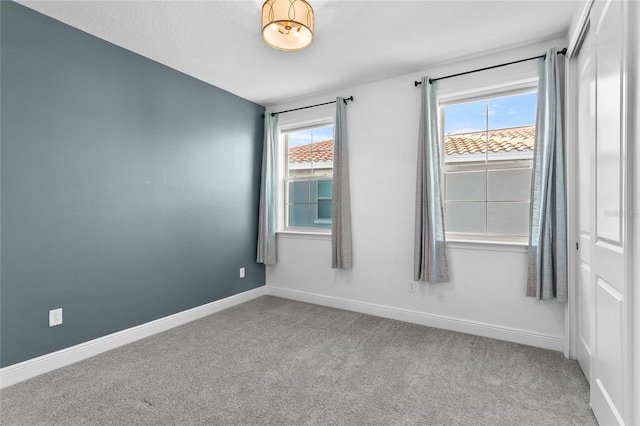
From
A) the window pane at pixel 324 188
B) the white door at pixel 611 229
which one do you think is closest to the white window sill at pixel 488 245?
the white door at pixel 611 229

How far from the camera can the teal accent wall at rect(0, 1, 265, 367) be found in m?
2.19

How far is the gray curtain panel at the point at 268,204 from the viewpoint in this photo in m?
4.14

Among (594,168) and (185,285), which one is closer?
(594,168)

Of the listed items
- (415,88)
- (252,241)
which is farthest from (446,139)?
(252,241)

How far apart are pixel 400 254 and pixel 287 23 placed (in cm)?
239

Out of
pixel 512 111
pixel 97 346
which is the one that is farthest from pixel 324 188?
pixel 97 346

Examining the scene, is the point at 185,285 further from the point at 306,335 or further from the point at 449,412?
the point at 449,412

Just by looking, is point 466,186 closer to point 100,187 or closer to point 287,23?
point 287,23

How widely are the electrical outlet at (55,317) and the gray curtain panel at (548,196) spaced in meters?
→ 3.74

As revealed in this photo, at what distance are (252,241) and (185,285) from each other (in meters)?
1.08

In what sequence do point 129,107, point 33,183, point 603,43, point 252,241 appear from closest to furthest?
1. point 603,43
2. point 33,183
3. point 129,107
4. point 252,241

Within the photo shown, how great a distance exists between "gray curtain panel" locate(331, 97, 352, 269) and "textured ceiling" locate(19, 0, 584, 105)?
0.54 m

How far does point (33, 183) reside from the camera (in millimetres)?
2264

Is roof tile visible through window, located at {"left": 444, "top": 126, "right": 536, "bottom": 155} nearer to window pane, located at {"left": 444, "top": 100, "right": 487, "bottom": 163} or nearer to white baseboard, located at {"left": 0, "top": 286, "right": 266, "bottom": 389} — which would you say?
window pane, located at {"left": 444, "top": 100, "right": 487, "bottom": 163}
